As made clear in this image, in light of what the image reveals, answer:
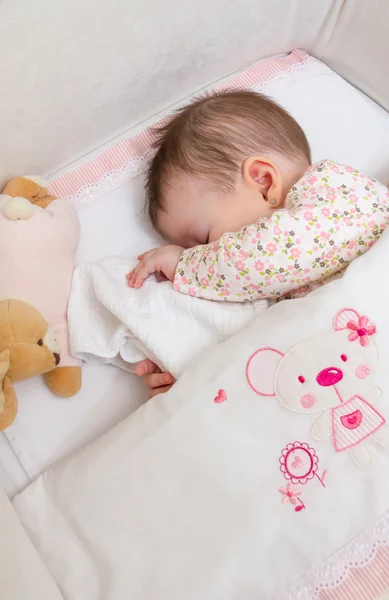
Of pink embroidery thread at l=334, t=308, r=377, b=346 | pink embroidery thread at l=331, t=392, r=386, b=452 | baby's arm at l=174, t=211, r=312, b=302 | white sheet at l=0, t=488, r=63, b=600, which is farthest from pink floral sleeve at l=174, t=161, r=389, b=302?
white sheet at l=0, t=488, r=63, b=600

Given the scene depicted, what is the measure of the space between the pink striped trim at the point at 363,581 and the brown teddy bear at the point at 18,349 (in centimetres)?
49

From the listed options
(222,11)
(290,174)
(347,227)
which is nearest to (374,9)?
(222,11)

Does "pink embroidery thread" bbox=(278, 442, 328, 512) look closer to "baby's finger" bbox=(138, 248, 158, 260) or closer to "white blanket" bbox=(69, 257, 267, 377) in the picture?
"white blanket" bbox=(69, 257, 267, 377)

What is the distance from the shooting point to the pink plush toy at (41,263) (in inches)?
37.9

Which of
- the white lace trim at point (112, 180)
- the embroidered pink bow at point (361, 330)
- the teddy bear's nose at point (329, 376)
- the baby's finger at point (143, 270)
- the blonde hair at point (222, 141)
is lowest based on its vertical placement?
the baby's finger at point (143, 270)

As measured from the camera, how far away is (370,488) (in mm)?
714

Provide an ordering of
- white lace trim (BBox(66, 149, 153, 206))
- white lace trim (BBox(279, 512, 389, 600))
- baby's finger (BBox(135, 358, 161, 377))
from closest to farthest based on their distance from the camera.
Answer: white lace trim (BBox(279, 512, 389, 600)), baby's finger (BBox(135, 358, 161, 377)), white lace trim (BBox(66, 149, 153, 206))

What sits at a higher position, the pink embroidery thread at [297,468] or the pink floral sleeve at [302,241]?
the pink floral sleeve at [302,241]

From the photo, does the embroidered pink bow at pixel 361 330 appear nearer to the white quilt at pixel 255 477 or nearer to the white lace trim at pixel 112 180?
the white quilt at pixel 255 477

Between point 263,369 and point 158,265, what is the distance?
1.01ft

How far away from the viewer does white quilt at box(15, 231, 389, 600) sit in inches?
28.1

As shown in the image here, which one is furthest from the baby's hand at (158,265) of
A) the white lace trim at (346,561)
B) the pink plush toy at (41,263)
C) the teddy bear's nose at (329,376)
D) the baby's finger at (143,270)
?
the white lace trim at (346,561)

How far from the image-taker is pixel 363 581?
71 cm

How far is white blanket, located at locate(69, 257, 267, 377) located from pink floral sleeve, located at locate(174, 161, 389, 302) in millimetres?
42
